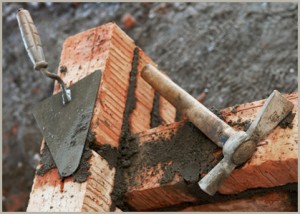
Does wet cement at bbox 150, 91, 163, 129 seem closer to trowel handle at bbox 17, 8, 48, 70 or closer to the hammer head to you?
trowel handle at bbox 17, 8, 48, 70

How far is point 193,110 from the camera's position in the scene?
6.05 ft

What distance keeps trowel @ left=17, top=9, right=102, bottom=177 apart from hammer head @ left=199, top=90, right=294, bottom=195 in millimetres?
511

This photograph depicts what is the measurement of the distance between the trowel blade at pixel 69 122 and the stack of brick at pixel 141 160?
3 centimetres

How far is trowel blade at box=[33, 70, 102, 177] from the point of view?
1.92m

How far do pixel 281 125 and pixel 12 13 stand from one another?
169 inches

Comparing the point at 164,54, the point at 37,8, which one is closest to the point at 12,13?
the point at 37,8

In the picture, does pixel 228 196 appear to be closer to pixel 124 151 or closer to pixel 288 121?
pixel 288 121

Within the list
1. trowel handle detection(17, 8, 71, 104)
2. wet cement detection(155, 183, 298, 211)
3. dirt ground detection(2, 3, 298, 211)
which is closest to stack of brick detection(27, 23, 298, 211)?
wet cement detection(155, 183, 298, 211)

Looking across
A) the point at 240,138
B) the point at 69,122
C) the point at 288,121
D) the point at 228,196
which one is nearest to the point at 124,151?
the point at 69,122

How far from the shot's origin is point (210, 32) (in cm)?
393

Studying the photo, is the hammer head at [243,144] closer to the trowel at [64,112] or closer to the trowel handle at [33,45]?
the trowel at [64,112]

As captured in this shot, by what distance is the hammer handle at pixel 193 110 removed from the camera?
1716 millimetres

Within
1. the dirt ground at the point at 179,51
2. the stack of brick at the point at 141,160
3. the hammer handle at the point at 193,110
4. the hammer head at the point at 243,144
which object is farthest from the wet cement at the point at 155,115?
the dirt ground at the point at 179,51

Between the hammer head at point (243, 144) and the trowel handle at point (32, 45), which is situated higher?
the trowel handle at point (32, 45)
